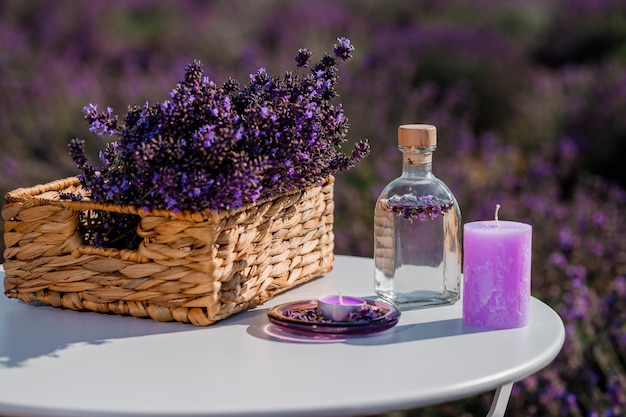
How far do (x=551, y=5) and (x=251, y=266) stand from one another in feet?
35.8

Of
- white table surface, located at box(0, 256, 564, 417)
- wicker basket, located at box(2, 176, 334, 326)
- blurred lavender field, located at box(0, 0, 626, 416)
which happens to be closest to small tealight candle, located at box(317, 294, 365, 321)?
white table surface, located at box(0, 256, 564, 417)

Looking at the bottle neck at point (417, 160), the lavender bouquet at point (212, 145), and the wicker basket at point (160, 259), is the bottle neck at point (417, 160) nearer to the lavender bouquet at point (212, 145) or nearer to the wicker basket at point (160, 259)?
the lavender bouquet at point (212, 145)

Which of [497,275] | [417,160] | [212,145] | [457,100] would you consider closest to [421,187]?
[417,160]

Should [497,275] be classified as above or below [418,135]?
below

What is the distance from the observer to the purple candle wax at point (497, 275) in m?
1.66

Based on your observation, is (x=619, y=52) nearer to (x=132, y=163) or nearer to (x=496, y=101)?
(x=496, y=101)

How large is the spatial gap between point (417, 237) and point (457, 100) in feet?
14.4

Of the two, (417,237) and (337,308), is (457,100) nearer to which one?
(417,237)

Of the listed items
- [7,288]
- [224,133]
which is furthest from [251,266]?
[7,288]

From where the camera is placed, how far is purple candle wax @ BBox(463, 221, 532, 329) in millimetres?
1656

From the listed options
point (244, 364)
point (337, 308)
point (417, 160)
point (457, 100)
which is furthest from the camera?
point (457, 100)

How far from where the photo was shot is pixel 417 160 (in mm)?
1791

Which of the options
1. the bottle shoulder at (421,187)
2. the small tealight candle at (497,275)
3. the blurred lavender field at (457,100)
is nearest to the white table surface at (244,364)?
the small tealight candle at (497,275)

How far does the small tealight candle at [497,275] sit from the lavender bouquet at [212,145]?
1.03 feet
